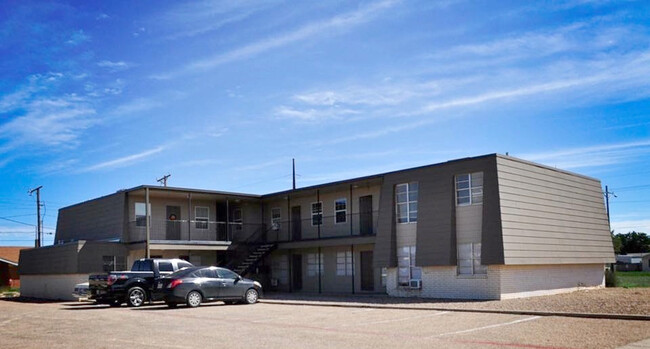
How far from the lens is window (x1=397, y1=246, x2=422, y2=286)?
2497 centimetres

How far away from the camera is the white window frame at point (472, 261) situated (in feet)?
74.8

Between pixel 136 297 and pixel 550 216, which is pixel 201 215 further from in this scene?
pixel 550 216

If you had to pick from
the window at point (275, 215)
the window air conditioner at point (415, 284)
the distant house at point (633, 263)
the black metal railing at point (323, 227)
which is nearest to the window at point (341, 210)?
the black metal railing at point (323, 227)

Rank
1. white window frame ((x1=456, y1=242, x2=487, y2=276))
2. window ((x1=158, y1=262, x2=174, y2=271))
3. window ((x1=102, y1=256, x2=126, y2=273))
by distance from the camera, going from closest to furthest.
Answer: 1. white window frame ((x1=456, y1=242, x2=487, y2=276))
2. window ((x1=158, y1=262, x2=174, y2=271))
3. window ((x1=102, y1=256, x2=126, y2=273))

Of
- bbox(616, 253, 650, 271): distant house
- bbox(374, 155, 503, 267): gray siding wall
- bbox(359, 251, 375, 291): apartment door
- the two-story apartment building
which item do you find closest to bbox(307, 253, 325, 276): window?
the two-story apartment building

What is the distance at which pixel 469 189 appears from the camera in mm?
23484

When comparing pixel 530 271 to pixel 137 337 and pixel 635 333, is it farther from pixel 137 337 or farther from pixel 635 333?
pixel 137 337

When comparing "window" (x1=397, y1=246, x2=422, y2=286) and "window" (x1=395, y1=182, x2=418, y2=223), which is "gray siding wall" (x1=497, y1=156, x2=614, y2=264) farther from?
"window" (x1=397, y1=246, x2=422, y2=286)

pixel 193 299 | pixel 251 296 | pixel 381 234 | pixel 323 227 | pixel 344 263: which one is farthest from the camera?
pixel 323 227

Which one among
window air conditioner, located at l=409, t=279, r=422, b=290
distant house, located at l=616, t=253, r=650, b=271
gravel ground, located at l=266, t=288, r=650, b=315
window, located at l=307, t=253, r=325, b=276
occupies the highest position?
window, located at l=307, t=253, r=325, b=276

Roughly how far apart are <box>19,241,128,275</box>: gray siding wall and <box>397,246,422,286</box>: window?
13927 millimetres

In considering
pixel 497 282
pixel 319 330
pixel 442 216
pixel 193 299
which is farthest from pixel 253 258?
pixel 319 330

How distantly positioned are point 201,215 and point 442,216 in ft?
52.2

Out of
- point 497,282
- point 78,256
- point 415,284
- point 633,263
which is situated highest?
point 78,256
